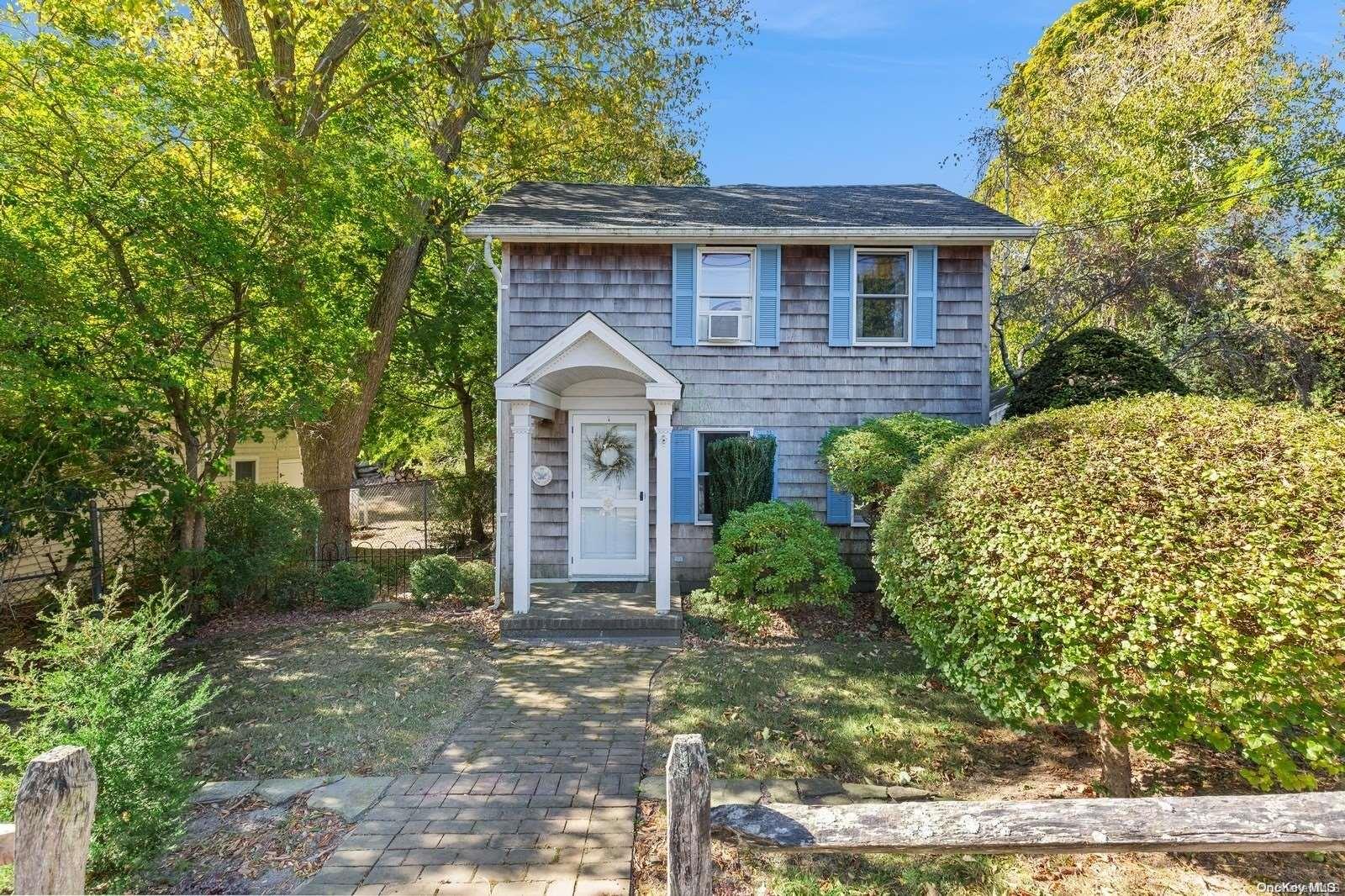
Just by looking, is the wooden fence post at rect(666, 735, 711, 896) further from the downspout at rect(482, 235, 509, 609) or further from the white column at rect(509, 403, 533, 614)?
the downspout at rect(482, 235, 509, 609)

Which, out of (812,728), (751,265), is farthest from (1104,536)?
(751,265)

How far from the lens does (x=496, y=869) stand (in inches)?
121

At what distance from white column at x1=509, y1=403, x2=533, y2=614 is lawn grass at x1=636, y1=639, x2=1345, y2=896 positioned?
86.3 inches

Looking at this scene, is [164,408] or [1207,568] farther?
[164,408]

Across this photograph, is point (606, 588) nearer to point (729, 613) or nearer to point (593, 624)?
point (593, 624)

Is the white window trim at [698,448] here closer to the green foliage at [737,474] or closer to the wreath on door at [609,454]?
the green foliage at [737,474]

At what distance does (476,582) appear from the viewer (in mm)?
8562

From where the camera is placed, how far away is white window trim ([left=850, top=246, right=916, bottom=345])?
28.0 ft

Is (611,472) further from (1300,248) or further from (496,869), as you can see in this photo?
(1300,248)

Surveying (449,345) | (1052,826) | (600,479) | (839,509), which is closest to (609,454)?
(600,479)

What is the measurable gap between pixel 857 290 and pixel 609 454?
14.4 feet

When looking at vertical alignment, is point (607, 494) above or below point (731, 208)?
below

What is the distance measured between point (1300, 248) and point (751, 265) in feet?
34.2

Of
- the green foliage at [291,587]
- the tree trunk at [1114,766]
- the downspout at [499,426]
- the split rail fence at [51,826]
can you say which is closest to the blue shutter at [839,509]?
the downspout at [499,426]
